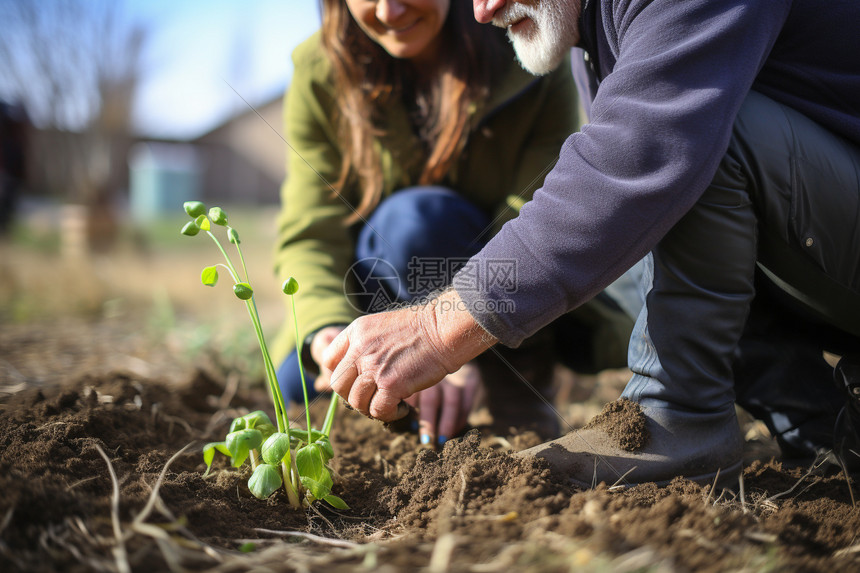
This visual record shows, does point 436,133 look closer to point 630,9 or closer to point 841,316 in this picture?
point 630,9

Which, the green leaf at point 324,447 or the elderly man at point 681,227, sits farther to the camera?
the green leaf at point 324,447

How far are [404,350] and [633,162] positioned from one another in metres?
0.53

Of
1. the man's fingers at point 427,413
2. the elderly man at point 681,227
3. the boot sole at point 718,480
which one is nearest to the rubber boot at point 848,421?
the elderly man at point 681,227

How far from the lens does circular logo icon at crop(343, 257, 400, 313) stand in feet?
6.59

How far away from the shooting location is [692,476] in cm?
120

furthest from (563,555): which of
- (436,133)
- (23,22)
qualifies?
(23,22)

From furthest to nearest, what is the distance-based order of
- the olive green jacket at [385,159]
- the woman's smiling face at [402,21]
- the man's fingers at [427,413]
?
1. the olive green jacket at [385,159]
2. the woman's smiling face at [402,21]
3. the man's fingers at [427,413]

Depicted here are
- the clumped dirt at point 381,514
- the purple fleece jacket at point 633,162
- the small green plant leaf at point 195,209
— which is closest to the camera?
the clumped dirt at point 381,514

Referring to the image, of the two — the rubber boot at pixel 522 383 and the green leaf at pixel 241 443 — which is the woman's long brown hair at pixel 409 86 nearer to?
the rubber boot at pixel 522 383

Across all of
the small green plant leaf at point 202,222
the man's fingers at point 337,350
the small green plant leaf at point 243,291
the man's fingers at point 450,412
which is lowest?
the man's fingers at point 450,412

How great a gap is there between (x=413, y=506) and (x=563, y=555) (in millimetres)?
377

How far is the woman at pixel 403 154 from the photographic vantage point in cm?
186

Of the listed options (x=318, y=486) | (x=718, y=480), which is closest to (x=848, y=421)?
(x=718, y=480)

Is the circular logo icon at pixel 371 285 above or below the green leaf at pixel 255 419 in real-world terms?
below
